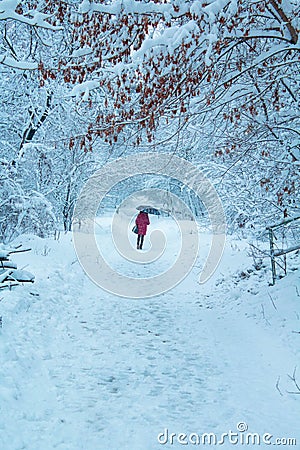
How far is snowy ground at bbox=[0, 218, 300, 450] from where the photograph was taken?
3.34 m

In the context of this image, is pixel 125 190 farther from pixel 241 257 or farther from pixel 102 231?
pixel 241 257

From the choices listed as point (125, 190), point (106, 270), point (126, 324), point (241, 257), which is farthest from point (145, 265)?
point (125, 190)

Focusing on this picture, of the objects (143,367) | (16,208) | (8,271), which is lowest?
(143,367)

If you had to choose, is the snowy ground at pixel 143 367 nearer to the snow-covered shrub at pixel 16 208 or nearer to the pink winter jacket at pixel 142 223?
the snow-covered shrub at pixel 16 208

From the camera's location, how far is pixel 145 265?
13070 millimetres

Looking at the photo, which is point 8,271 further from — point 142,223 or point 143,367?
point 142,223

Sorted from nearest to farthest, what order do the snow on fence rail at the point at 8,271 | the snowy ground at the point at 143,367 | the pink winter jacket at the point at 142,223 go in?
1. the snowy ground at the point at 143,367
2. the snow on fence rail at the point at 8,271
3. the pink winter jacket at the point at 142,223

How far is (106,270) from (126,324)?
5.23m

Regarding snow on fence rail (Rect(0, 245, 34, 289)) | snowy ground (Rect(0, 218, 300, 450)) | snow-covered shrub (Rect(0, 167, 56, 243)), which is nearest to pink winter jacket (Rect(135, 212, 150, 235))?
snow-covered shrub (Rect(0, 167, 56, 243))

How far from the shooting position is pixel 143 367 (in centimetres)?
473

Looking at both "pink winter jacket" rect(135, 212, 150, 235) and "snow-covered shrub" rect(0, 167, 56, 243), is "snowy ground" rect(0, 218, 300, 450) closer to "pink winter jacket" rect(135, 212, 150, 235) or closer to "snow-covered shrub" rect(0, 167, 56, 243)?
"snow-covered shrub" rect(0, 167, 56, 243)

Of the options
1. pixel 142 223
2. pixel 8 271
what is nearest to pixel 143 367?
pixel 8 271

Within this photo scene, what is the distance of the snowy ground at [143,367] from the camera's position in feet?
11.0

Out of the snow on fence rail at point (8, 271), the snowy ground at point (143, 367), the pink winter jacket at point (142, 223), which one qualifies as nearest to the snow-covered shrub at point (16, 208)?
the snowy ground at point (143, 367)
